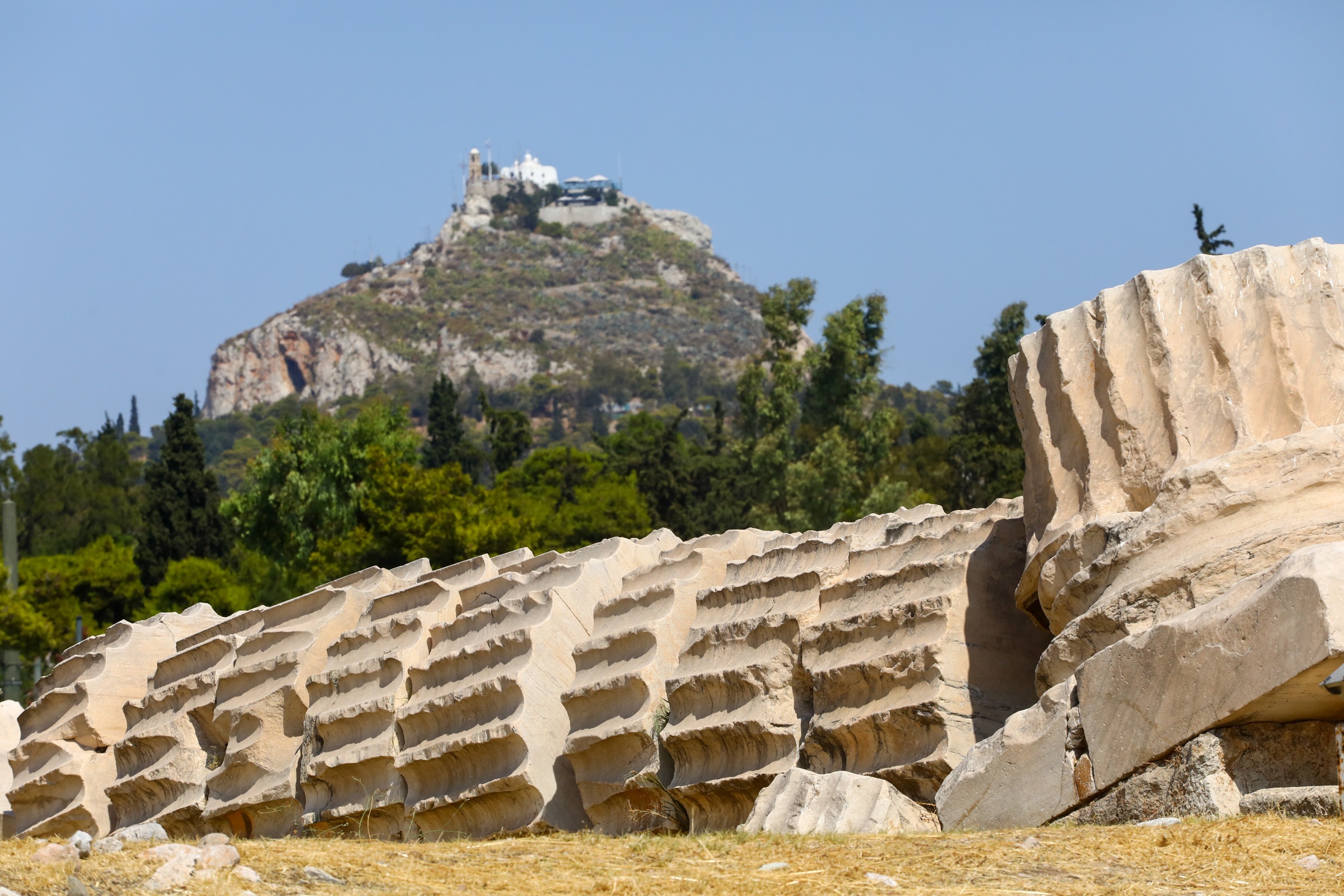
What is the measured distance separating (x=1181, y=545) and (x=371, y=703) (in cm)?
452

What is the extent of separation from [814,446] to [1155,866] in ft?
83.0

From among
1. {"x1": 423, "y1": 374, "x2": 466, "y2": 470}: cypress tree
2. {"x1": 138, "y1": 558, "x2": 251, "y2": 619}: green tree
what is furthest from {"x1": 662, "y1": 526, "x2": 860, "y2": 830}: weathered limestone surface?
{"x1": 423, "y1": 374, "x2": 466, "y2": 470}: cypress tree

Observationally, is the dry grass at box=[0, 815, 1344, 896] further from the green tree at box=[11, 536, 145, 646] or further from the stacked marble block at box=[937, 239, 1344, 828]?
the green tree at box=[11, 536, 145, 646]

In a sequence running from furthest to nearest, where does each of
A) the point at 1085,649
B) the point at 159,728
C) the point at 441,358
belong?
the point at 441,358
the point at 159,728
the point at 1085,649

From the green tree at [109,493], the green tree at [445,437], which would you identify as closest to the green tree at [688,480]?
the green tree at [445,437]

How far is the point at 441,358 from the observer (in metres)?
120

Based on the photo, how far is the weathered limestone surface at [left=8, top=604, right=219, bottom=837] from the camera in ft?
32.3

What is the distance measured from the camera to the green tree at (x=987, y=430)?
2891 centimetres

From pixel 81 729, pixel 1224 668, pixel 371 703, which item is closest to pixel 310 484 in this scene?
pixel 81 729

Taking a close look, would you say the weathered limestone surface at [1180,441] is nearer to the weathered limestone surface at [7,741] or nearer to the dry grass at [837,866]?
the dry grass at [837,866]

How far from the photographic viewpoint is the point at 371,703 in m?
8.30

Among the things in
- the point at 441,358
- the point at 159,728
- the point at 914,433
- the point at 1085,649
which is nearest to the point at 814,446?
the point at 914,433

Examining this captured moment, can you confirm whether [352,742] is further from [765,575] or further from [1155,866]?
[1155,866]

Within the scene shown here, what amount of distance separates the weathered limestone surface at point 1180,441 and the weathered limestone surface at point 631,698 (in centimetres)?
192
